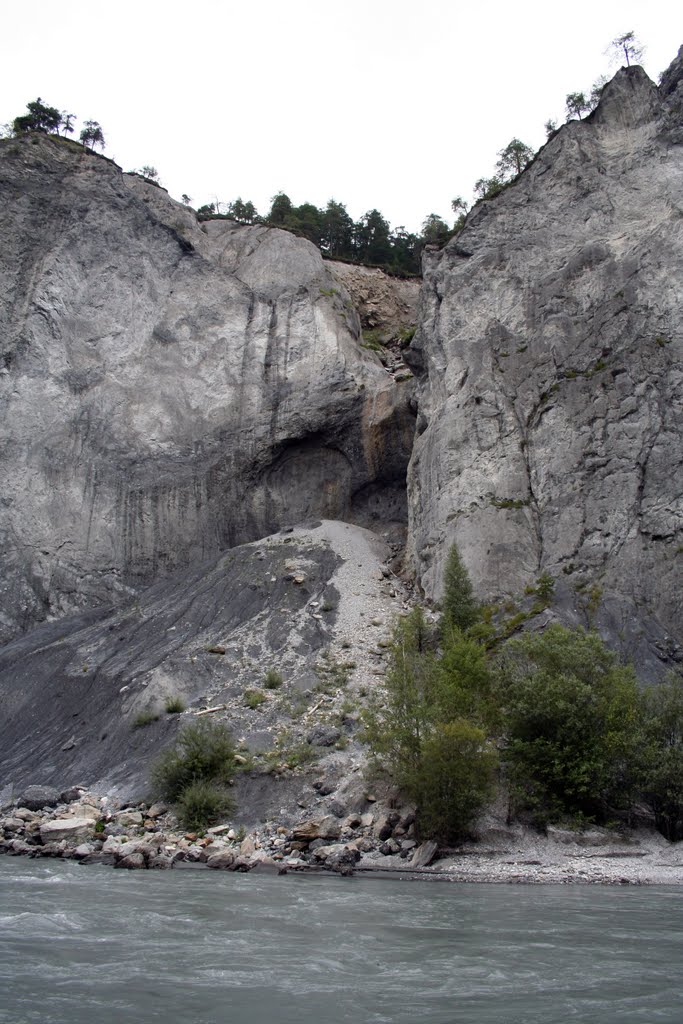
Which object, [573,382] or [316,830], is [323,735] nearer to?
[316,830]

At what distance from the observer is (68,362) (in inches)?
1636

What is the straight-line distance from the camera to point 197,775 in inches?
907

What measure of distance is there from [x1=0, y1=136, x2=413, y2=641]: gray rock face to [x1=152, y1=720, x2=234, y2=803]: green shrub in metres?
14.8

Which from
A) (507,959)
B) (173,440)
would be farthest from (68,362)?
(507,959)

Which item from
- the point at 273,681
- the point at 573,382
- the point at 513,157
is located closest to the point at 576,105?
the point at 513,157

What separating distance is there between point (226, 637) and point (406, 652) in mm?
8794

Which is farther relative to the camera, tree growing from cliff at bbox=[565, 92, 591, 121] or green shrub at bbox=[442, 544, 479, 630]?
tree growing from cliff at bbox=[565, 92, 591, 121]

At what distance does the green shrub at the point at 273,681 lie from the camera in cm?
2775

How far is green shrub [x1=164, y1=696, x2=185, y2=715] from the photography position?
88.1 feet

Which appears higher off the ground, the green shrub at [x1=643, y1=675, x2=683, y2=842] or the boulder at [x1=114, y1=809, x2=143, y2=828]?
the green shrub at [x1=643, y1=675, x2=683, y2=842]

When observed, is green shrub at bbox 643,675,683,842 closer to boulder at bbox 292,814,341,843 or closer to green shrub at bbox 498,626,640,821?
green shrub at bbox 498,626,640,821

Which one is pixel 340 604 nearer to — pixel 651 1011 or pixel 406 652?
pixel 406 652

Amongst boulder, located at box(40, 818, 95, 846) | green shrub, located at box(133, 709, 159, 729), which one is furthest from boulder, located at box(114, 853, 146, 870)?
green shrub, located at box(133, 709, 159, 729)

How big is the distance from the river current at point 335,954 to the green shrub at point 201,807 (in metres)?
5.28
